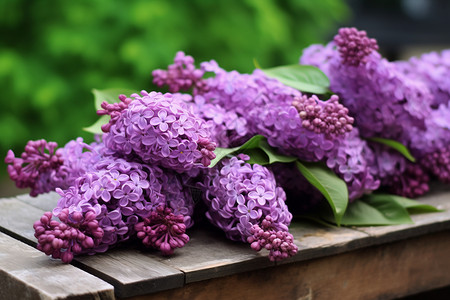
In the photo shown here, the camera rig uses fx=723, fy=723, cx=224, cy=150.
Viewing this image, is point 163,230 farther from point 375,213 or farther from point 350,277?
point 375,213

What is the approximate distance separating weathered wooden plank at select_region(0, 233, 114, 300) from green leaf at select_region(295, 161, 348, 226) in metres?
0.54

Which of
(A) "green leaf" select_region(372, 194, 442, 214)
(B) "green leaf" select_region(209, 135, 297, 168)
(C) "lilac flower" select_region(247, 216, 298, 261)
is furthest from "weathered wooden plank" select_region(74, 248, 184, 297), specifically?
(A) "green leaf" select_region(372, 194, 442, 214)

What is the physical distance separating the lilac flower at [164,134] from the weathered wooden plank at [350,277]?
23 cm

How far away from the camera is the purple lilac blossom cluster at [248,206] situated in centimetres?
129

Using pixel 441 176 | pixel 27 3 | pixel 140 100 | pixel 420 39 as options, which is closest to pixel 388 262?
pixel 441 176

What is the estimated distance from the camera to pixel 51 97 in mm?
4211

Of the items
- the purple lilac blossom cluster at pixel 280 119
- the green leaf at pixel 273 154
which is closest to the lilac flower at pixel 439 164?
the purple lilac blossom cluster at pixel 280 119

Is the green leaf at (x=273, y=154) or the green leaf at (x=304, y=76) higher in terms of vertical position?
the green leaf at (x=304, y=76)

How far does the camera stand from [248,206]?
4.37ft

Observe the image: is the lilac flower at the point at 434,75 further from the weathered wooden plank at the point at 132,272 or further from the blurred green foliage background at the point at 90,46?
the blurred green foliage background at the point at 90,46

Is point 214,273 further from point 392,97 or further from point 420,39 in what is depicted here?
point 420,39

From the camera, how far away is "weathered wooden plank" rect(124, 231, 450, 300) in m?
1.31

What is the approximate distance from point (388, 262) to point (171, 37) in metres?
2.95

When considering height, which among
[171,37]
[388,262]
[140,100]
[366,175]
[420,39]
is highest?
[420,39]
